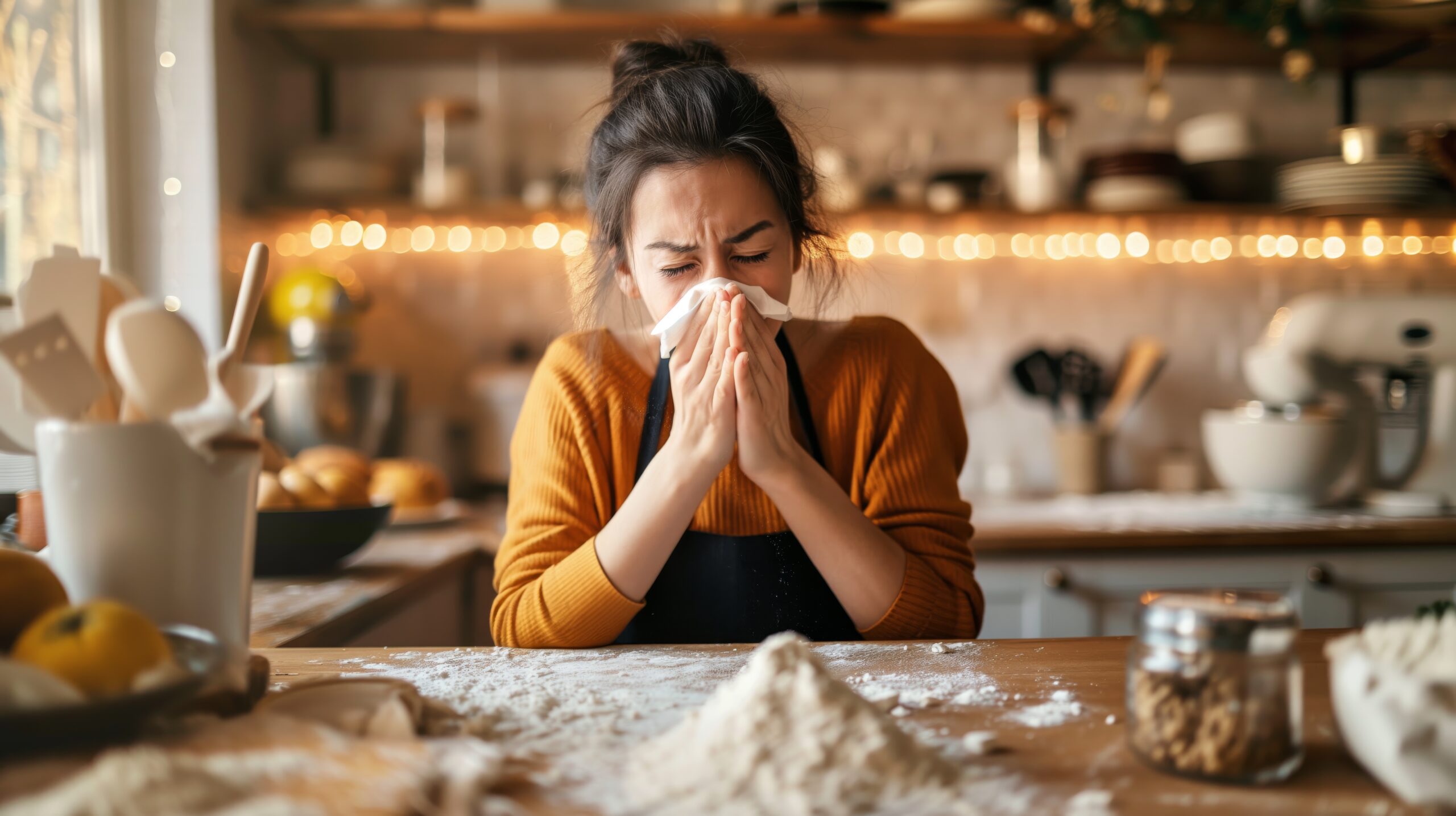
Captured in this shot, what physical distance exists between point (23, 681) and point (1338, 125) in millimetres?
3287

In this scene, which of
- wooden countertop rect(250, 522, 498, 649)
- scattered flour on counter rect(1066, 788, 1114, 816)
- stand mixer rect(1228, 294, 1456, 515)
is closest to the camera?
scattered flour on counter rect(1066, 788, 1114, 816)

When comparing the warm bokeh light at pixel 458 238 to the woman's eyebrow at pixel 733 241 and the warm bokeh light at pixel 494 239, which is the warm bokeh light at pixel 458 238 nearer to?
the warm bokeh light at pixel 494 239

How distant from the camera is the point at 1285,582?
211 cm

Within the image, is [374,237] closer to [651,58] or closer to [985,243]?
[651,58]

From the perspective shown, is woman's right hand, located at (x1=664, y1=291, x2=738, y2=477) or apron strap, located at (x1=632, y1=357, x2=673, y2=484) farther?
apron strap, located at (x1=632, y1=357, x2=673, y2=484)

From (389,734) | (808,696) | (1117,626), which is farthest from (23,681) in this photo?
(1117,626)

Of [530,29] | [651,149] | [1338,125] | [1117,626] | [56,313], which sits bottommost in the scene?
[1117,626]

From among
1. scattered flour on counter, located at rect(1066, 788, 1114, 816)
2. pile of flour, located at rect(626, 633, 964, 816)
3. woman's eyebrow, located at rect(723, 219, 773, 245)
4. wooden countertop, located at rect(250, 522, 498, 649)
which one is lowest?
wooden countertop, located at rect(250, 522, 498, 649)

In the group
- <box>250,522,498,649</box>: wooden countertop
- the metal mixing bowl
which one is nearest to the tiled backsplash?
the metal mixing bowl

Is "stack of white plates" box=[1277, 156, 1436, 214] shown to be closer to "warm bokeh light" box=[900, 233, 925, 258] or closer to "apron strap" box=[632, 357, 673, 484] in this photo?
"warm bokeh light" box=[900, 233, 925, 258]

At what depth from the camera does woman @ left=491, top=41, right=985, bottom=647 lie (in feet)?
3.64

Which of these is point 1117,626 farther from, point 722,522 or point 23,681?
point 23,681

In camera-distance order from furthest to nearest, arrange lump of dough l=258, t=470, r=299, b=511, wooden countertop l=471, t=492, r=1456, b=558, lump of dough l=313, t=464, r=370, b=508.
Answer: wooden countertop l=471, t=492, r=1456, b=558, lump of dough l=313, t=464, r=370, b=508, lump of dough l=258, t=470, r=299, b=511

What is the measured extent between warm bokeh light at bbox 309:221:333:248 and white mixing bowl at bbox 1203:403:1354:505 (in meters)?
2.31
